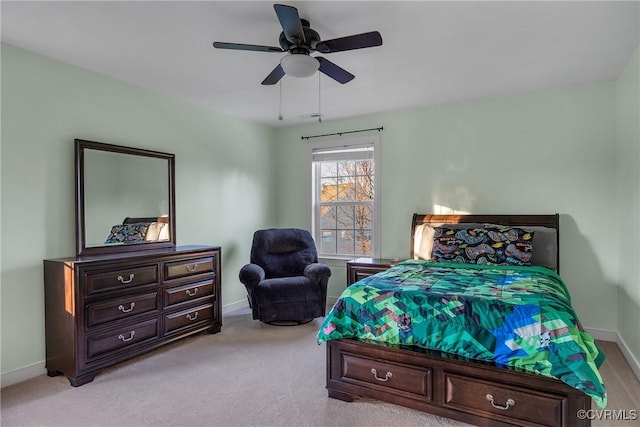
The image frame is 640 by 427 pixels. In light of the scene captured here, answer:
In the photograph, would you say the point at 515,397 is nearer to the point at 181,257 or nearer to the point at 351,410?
the point at 351,410

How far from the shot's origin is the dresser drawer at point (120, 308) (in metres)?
2.77

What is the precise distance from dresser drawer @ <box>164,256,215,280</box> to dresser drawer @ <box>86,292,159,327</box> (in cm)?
23

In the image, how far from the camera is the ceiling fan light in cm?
227

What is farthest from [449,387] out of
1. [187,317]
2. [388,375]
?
[187,317]

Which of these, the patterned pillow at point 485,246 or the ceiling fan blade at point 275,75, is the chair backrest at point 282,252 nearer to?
the patterned pillow at point 485,246

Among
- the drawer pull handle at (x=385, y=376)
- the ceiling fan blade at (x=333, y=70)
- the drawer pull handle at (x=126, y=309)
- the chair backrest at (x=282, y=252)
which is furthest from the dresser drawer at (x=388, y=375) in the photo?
the chair backrest at (x=282, y=252)

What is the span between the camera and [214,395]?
2520 millimetres

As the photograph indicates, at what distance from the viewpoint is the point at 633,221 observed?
2951 mm

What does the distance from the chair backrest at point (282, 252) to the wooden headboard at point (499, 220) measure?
1.30m

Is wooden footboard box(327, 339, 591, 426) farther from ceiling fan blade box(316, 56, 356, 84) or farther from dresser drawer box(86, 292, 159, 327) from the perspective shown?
ceiling fan blade box(316, 56, 356, 84)

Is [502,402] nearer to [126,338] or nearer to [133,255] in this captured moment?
[126,338]

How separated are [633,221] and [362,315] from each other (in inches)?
93.4

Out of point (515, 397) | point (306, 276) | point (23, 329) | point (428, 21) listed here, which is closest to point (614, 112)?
point (428, 21)

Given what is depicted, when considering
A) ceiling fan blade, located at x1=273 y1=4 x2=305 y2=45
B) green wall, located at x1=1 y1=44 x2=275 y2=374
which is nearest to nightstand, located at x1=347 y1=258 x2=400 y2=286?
green wall, located at x1=1 y1=44 x2=275 y2=374
